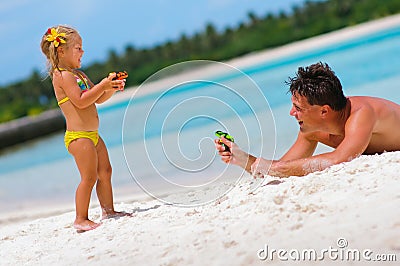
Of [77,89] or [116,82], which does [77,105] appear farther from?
[116,82]

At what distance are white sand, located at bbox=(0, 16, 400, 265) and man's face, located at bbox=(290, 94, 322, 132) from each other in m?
0.35

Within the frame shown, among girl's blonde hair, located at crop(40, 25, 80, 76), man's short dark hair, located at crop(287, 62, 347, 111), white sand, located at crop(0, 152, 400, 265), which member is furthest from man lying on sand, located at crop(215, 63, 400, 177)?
girl's blonde hair, located at crop(40, 25, 80, 76)

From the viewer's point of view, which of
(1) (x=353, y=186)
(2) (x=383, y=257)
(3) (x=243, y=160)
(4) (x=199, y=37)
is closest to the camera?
(2) (x=383, y=257)

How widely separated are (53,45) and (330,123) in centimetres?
157

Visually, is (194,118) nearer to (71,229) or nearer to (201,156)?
(201,156)

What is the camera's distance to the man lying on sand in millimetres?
3346

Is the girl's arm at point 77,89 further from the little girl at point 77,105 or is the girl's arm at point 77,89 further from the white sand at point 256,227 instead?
the white sand at point 256,227

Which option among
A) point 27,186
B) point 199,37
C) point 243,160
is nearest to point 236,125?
point 243,160

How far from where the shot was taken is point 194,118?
11.8 ft

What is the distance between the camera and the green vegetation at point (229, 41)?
32812 mm

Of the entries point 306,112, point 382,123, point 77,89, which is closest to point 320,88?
point 306,112

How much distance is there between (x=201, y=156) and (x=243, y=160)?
0.75 ft

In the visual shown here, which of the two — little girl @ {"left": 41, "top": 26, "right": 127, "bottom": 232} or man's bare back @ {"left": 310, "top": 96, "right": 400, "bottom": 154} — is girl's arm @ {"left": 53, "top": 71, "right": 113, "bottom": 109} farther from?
man's bare back @ {"left": 310, "top": 96, "right": 400, "bottom": 154}

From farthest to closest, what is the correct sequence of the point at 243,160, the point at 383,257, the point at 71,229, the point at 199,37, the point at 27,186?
the point at 199,37 → the point at 27,186 → the point at 71,229 → the point at 243,160 → the point at 383,257
